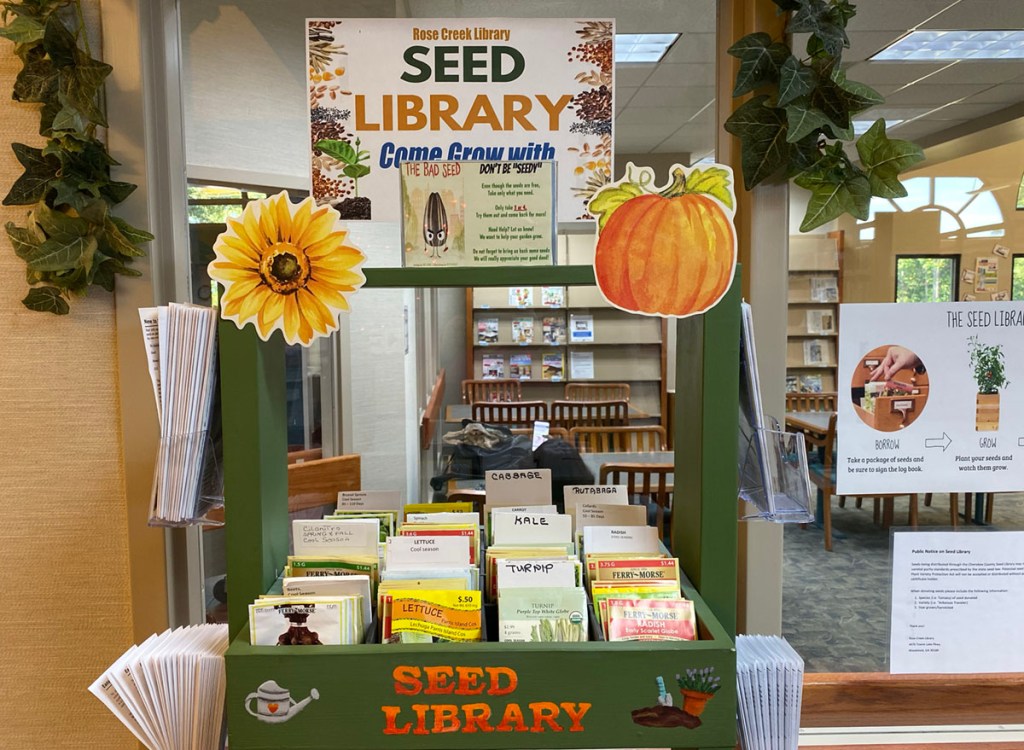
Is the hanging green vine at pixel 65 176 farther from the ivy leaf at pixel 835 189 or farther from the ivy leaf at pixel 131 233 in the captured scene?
the ivy leaf at pixel 835 189

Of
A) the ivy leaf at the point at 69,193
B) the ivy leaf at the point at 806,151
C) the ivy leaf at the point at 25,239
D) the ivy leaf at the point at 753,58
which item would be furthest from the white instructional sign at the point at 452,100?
the ivy leaf at the point at 25,239

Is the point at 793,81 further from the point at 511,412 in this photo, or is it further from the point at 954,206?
the point at 511,412

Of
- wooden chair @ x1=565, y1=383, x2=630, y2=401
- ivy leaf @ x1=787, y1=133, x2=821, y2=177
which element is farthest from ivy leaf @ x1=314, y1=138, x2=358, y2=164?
wooden chair @ x1=565, y1=383, x2=630, y2=401

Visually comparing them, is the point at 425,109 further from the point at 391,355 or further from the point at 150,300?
the point at 391,355

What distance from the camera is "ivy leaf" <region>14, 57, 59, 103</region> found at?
1.38m

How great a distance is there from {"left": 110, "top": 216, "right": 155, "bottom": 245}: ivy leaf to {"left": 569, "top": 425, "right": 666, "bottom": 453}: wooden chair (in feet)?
4.61

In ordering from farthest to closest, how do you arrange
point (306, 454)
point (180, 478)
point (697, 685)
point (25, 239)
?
point (306, 454), point (25, 239), point (180, 478), point (697, 685)

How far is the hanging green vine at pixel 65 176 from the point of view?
4.50 ft

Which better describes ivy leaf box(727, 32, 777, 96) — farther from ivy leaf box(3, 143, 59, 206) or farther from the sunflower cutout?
ivy leaf box(3, 143, 59, 206)

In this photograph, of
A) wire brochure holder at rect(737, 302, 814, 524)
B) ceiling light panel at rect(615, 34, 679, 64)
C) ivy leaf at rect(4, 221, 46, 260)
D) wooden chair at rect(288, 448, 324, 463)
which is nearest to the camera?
wire brochure holder at rect(737, 302, 814, 524)

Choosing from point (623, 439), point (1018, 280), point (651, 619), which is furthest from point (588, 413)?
point (651, 619)

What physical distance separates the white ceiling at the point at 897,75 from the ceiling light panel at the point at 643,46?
3cm

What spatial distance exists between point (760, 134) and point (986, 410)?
81cm

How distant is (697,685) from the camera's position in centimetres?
93
